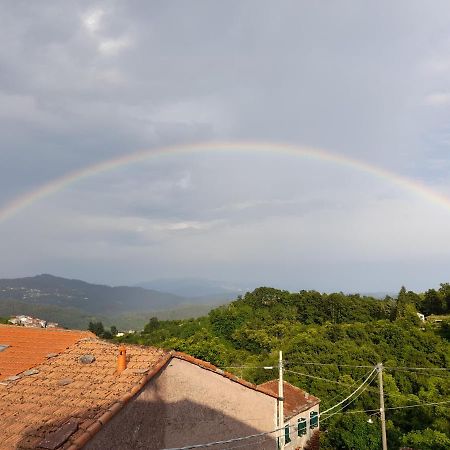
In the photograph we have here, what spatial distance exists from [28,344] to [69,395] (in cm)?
467

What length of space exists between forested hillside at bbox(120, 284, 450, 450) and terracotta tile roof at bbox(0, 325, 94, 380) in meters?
10.5

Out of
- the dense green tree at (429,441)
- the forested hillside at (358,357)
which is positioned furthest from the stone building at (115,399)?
the dense green tree at (429,441)

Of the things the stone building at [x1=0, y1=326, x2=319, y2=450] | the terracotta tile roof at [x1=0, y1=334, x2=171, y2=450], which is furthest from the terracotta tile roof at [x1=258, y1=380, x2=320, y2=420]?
the terracotta tile roof at [x1=0, y1=334, x2=171, y2=450]

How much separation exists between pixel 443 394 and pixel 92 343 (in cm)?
2770

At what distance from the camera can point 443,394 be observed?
30562 mm

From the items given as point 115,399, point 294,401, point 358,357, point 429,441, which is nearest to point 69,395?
point 115,399

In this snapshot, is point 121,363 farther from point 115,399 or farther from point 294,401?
Result: point 294,401

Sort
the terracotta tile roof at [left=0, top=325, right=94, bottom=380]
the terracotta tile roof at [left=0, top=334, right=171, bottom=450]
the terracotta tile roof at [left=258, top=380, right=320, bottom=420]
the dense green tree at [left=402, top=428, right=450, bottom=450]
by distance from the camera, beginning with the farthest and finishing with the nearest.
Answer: the terracotta tile roof at [left=258, top=380, right=320, bottom=420] → the dense green tree at [left=402, top=428, right=450, bottom=450] → the terracotta tile roof at [left=0, top=325, right=94, bottom=380] → the terracotta tile roof at [left=0, top=334, right=171, bottom=450]

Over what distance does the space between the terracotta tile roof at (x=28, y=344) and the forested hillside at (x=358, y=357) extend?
10.5 m

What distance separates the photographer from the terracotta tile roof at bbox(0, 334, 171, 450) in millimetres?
7367

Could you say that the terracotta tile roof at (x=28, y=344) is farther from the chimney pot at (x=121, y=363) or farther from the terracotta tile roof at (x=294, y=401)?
the terracotta tile roof at (x=294, y=401)

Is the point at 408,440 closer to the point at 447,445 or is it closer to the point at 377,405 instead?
the point at 447,445

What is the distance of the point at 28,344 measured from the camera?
42.0 feet

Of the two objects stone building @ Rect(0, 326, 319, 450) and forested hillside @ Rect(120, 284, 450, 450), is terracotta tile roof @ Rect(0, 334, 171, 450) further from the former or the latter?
forested hillside @ Rect(120, 284, 450, 450)
